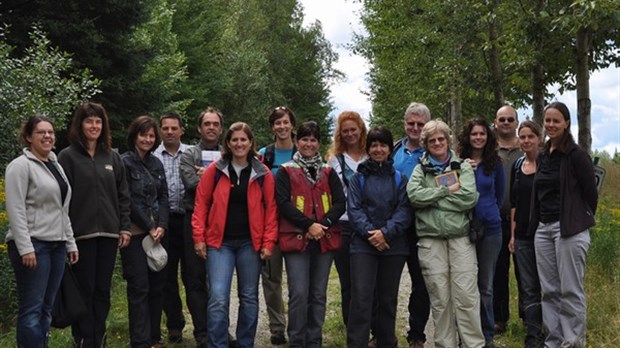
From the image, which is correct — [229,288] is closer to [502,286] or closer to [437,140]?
[437,140]

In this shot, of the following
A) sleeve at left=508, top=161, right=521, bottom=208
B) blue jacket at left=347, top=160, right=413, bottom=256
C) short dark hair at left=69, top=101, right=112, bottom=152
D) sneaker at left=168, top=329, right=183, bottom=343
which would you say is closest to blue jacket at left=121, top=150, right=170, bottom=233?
short dark hair at left=69, top=101, right=112, bottom=152

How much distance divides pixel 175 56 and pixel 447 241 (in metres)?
22.1

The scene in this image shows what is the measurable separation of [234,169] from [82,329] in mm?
1911

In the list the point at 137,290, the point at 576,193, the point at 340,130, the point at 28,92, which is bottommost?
the point at 137,290

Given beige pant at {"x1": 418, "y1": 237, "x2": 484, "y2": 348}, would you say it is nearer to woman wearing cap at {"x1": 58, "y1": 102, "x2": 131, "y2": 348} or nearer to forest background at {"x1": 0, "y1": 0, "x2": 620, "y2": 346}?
forest background at {"x1": 0, "y1": 0, "x2": 620, "y2": 346}

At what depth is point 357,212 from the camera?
5734mm

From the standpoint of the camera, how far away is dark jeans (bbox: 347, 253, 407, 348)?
225 inches

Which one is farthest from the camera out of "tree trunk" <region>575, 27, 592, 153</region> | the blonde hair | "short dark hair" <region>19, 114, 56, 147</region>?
"tree trunk" <region>575, 27, 592, 153</region>

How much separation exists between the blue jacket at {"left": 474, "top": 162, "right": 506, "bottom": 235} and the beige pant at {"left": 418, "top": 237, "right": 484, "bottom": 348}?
29cm

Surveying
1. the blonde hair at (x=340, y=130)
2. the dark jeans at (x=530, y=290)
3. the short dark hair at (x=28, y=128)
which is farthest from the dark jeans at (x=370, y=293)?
the short dark hair at (x=28, y=128)

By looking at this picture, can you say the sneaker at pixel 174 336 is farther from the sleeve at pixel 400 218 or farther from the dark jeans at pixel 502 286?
the dark jeans at pixel 502 286

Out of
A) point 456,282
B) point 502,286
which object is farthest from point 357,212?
point 502,286

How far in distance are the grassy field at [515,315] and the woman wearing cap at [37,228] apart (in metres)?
0.94

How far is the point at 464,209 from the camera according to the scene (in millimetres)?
5621
